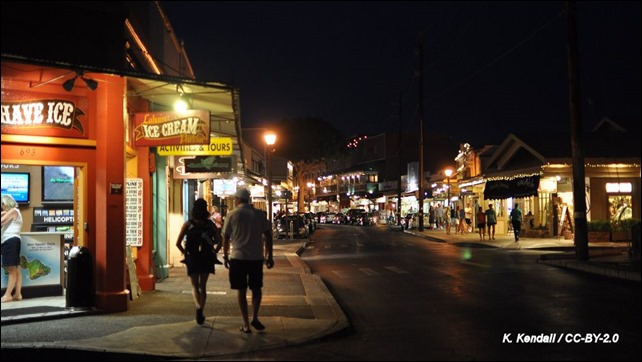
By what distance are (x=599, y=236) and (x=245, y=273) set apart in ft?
74.2

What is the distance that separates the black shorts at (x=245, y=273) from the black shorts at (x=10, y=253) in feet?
13.5

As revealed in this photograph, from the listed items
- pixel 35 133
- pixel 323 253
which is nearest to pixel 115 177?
pixel 35 133

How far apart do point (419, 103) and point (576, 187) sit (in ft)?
89.1

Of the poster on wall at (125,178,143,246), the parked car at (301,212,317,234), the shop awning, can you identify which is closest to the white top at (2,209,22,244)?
the poster on wall at (125,178,143,246)

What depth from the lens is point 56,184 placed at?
15.1m

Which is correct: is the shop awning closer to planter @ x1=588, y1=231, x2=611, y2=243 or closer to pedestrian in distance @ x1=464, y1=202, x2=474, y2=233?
planter @ x1=588, y1=231, x2=611, y2=243

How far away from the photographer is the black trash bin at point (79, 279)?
35.4ft

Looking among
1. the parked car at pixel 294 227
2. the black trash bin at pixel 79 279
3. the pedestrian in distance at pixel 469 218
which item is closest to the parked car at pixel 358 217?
the pedestrian in distance at pixel 469 218

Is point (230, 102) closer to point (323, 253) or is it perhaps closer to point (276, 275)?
point (276, 275)

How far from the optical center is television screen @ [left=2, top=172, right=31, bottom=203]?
14.3 m

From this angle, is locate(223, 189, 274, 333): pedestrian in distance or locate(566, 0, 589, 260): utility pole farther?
locate(566, 0, 589, 260): utility pole

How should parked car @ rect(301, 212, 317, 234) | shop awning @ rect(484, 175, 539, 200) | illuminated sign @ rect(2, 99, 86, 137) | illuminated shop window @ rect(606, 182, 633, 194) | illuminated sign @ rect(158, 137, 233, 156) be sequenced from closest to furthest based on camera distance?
illuminated sign @ rect(2, 99, 86, 137), illuminated sign @ rect(158, 137, 233, 156), illuminated shop window @ rect(606, 182, 633, 194), shop awning @ rect(484, 175, 539, 200), parked car @ rect(301, 212, 317, 234)

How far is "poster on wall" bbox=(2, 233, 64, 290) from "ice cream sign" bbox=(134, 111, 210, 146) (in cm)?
249

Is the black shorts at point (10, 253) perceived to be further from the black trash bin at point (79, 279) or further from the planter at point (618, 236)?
the planter at point (618, 236)
